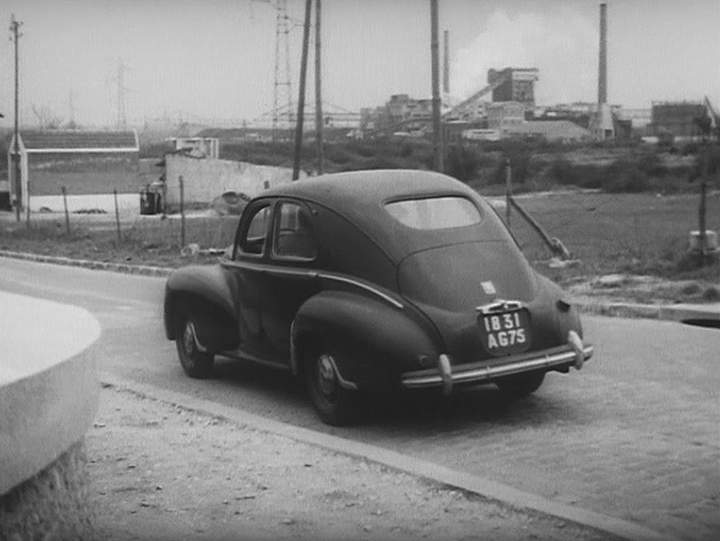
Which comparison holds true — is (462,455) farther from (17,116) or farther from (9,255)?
(17,116)

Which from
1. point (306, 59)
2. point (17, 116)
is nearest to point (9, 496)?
point (306, 59)

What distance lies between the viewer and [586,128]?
41750 mm

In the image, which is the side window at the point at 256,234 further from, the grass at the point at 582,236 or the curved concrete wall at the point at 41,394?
the grass at the point at 582,236

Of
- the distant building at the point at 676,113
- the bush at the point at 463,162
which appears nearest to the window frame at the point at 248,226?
the distant building at the point at 676,113

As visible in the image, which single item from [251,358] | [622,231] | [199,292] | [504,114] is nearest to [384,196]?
[251,358]

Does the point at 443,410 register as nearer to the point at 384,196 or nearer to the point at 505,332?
the point at 505,332

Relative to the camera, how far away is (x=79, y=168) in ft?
203

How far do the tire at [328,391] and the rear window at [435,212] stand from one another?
97cm

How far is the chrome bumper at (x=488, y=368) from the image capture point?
7012 millimetres

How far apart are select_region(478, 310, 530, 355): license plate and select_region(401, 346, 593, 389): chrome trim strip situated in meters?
0.10

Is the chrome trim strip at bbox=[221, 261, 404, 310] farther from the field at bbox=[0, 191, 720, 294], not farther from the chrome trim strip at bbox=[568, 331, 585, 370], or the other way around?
the field at bbox=[0, 191, 720, 294]

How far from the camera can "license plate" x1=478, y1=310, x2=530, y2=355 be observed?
7.21 meters

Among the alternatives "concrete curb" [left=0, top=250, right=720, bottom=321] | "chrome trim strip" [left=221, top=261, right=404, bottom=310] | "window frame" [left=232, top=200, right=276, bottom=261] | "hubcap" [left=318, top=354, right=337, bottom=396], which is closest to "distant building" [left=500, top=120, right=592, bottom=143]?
"concrete curb" [left=0, top=250, right=720, bottom=321]

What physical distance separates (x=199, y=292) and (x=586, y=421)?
3007 millimetres
